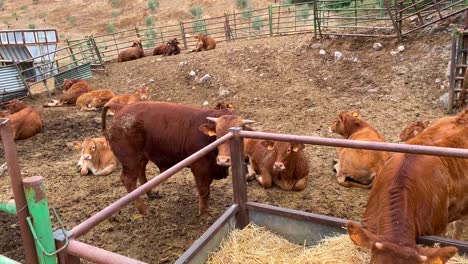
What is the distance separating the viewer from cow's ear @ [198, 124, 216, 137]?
4.72m

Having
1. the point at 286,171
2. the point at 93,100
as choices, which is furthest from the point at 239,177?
the point at 93,100

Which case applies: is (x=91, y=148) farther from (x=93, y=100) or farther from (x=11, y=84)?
(x=11, y=84)

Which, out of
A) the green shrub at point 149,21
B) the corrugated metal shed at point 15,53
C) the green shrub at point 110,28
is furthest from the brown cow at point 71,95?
the green shrub at point 110,28

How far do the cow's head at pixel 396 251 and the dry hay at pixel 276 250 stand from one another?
0.91 m

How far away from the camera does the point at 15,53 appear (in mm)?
15938

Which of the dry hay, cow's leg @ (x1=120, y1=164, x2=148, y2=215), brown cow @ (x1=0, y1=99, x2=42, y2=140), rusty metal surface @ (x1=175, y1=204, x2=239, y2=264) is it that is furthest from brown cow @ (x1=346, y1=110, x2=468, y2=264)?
brown cow @ (x1=0, y1=99, x2=42, y2=140)

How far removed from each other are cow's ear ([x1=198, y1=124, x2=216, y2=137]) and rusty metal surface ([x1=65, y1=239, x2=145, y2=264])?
9.42 ft

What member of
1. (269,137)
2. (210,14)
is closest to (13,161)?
(269,137)

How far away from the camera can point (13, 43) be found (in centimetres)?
1578

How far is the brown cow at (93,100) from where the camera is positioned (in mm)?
11500

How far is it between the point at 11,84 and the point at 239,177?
457 inches

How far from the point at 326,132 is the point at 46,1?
42.5 m

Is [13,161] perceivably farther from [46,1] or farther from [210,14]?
[46,1]

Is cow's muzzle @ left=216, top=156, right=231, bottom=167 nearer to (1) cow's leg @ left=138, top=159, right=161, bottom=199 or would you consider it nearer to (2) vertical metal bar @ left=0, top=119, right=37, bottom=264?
(1) cow's leg @ left=138, top=159, right=161, bottom=199
